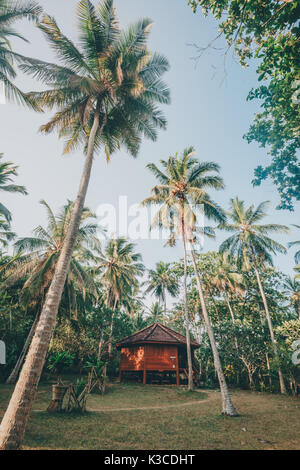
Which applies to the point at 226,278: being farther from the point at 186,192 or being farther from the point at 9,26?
the point at 9,26

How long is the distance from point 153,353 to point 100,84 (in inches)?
746

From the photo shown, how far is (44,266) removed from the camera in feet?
48.4

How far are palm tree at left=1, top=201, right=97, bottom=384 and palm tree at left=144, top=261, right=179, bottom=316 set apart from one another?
18621mm

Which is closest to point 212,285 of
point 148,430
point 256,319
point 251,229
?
point 256,319

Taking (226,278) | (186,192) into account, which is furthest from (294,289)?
(186,192)

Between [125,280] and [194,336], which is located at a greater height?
[125,280]

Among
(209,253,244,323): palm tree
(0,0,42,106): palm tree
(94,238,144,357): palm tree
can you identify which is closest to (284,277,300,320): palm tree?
(209,253,244,323): palm tree

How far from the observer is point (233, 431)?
278 inches

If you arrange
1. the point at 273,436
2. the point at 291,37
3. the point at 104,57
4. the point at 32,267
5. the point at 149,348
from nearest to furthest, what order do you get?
the point at 291,37
the point at 273,436
the point at 104,57
the point at 32,267
the point at 149,348

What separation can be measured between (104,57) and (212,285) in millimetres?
24588

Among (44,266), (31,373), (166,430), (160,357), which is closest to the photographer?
(31,373)

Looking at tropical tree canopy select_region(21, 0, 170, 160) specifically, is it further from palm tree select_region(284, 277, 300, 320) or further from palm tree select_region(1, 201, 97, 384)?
palm tree select_region(284, 277, 300, 320)

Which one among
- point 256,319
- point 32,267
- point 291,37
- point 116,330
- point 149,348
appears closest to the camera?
point 291,37
